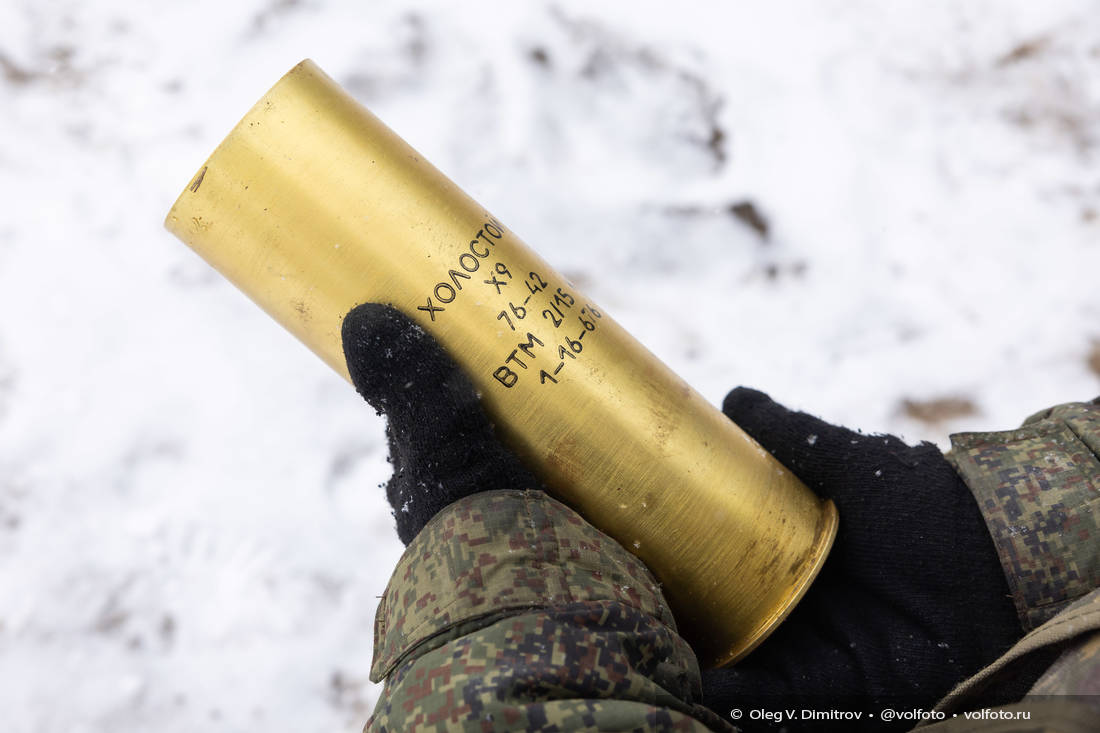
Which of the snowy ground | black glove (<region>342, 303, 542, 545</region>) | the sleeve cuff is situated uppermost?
the snowy ground

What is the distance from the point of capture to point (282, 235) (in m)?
1.07

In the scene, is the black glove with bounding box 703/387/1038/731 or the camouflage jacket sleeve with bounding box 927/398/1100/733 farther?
the black glove with bounding box 703/387/1038/731

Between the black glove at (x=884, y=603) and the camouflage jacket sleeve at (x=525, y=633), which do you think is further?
the black glove at (x=884, y=603)

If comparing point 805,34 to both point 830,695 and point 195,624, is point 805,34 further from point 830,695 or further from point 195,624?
point 195,624

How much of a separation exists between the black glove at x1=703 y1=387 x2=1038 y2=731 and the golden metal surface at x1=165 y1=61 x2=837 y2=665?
0.27ft

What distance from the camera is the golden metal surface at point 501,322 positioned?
1069mm

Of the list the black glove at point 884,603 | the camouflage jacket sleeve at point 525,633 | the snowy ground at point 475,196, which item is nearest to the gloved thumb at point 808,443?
the black glove at point 884,603

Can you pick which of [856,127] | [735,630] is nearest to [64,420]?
[735,630]

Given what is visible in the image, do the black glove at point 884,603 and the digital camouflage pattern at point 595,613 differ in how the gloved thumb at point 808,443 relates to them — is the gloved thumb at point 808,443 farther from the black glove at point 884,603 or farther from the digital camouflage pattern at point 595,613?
the digital camouflage pattern at point 595,613

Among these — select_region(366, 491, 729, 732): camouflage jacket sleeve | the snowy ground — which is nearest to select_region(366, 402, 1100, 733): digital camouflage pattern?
select_region(366, 491, 729, 732): camouflage jacket sleeve

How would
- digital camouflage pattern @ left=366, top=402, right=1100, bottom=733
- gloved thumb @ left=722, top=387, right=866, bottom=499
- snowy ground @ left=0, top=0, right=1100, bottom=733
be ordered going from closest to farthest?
1. digital camouflage pattern @ left=366, top=402, right=1100, bottom=733
2. gloved thumb @ left=722, top=387, right=866, bottom=499
3. snowy ground @ left=0, top=0, right=1100, bottom=733

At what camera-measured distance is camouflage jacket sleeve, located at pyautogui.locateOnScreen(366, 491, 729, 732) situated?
0.88 meters

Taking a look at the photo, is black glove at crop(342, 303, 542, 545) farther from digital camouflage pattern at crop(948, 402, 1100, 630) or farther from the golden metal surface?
→ digital camouflage pattern at crop(948, 402, 1100, 630)

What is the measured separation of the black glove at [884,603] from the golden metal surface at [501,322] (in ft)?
0.27
